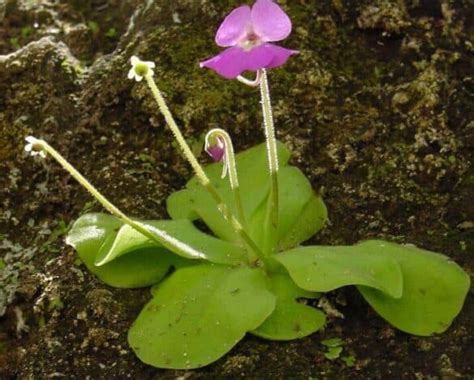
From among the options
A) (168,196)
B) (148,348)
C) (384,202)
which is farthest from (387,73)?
(148,348)

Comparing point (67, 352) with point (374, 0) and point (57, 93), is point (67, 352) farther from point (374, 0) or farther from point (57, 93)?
point (374, 0)

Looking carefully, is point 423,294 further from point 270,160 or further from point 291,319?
point 270,160

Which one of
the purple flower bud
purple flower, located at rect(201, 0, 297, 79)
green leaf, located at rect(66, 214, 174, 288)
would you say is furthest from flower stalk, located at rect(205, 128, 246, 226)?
green leaf, located at rect(66, 214, 174, 288)

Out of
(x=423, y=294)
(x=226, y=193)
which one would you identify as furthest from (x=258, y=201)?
(x=423, y=294)

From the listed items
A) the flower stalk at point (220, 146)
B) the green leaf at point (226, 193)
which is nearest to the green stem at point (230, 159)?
the flower stalk at point (220, 146)

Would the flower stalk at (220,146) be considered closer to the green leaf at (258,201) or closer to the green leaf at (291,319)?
the green leaf at (258,201)

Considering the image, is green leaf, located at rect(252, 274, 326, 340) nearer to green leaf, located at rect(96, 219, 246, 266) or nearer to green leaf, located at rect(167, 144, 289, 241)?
green leaf, located at rect(96, 219, 246, 266)
